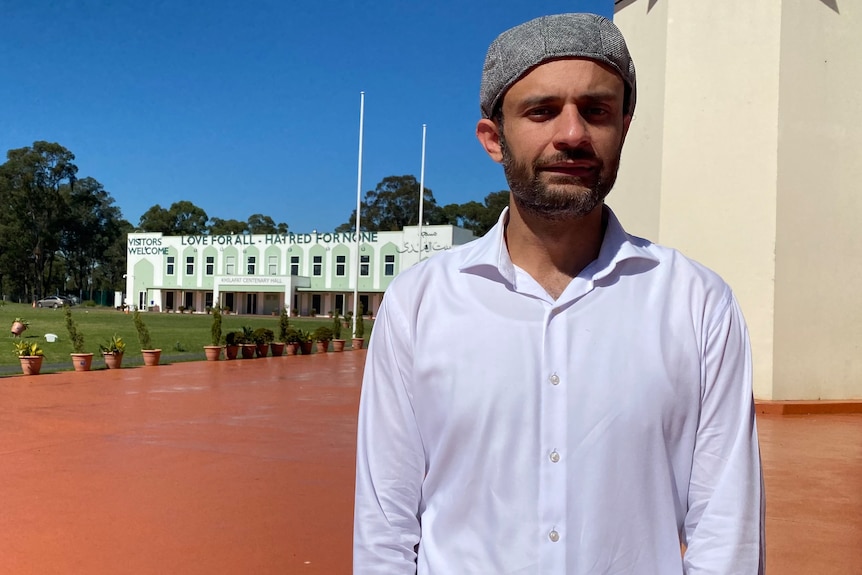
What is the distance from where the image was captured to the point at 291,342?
2234 cm

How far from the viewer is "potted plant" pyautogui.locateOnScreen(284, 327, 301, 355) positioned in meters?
22.3

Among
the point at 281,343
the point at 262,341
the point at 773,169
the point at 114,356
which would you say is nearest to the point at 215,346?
the point at 262,341

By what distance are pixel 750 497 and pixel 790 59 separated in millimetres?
10499

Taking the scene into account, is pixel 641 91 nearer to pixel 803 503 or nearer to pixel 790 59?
pixel 790 59

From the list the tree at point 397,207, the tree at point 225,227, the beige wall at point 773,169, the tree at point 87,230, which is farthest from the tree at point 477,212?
the beige wall at point 773,169

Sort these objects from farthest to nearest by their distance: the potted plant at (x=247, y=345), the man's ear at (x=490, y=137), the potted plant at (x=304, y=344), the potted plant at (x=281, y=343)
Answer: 1. the potted plant at (x=304, y=344)
2. the potted plant at (x=281, y=343)
3. the potted plant at (x=247, y=345)
4. the man's ear at (x=490, y=137)

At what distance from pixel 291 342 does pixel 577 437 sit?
2159 centimetres

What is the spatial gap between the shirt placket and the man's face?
29 centimetres

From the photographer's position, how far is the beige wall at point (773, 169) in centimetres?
1001

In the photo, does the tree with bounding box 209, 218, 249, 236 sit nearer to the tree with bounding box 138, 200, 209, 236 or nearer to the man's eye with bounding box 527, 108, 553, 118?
the tree with bounding box 138, 200, 209, 236

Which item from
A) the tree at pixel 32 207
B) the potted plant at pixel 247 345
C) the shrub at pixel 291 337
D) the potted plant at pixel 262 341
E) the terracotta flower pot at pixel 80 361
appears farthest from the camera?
the tree at pixel 32 207

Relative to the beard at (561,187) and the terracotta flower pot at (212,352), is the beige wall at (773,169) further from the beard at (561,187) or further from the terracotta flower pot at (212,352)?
the terracotta flower pot at (212,352)

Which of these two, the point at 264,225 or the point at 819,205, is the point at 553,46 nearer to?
the point at 819,205

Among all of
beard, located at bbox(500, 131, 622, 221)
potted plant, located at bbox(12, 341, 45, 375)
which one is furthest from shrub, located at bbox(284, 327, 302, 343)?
beard, located at bbox(500, 131, 622, 221)
